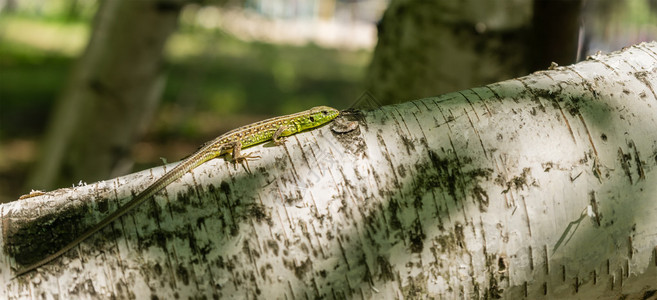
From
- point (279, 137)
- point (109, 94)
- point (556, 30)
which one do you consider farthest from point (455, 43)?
point (109, 94)

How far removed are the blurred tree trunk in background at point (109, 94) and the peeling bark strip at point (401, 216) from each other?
289cm

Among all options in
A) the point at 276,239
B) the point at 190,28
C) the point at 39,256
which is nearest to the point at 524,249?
the point at 276,239

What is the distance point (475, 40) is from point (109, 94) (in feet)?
9.59

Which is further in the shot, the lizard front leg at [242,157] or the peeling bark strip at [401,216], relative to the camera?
the lizard front leg at [242,157]

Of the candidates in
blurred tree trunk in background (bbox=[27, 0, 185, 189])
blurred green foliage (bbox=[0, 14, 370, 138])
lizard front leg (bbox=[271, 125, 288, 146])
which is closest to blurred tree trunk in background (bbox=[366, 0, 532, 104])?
lizard front leg (bbox=[271, 125, 288, 146])

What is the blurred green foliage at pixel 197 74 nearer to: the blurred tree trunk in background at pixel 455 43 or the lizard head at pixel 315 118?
the blurred tree trunk in background at pixel 455 43

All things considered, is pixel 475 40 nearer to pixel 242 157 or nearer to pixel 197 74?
pixel 242 157

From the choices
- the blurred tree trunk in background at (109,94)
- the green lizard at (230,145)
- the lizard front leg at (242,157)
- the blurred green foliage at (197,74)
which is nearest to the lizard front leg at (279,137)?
the green lizard at (230,145)

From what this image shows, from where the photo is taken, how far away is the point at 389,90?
3.82m

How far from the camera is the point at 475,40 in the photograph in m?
3.40

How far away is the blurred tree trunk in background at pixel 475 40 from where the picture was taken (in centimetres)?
334

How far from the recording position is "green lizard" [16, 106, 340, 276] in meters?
1.66

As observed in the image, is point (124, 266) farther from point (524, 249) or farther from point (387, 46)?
point (387, 46)

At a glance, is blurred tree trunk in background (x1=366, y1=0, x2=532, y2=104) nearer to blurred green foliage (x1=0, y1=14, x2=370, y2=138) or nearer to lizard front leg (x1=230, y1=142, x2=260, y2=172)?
lizard front leg (x1=230, y1=142, x2=260, y2=172)
